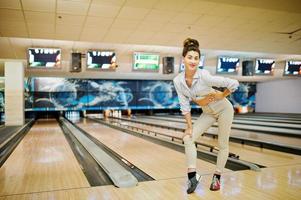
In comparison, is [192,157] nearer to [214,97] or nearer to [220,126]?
[220,126]

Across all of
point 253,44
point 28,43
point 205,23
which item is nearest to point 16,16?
point 28,43

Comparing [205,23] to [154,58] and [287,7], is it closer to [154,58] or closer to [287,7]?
[287,7]

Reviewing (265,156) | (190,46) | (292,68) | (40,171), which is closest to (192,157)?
(190,46)

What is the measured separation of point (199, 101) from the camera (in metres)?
2.48

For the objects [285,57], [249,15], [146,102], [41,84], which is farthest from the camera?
[146,102]

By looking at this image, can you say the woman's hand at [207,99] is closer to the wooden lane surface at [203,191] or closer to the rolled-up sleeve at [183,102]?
the rolled-up sleeve at [183,102]

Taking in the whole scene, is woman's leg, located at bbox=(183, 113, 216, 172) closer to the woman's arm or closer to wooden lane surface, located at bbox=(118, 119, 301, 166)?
the woman's arm

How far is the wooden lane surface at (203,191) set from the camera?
93.1 inches

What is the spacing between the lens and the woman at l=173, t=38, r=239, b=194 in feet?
7.86

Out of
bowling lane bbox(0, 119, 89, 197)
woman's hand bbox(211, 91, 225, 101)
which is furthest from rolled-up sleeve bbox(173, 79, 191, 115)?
bowling lane bbox(0, 119, 89, 197)

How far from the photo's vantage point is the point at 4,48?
785 cm

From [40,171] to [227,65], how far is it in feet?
25.0

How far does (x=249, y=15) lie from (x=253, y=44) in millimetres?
2459

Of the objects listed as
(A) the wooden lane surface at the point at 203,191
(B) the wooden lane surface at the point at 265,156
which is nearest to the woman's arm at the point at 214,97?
(A) the wooden lane surface at the point at 203,191
